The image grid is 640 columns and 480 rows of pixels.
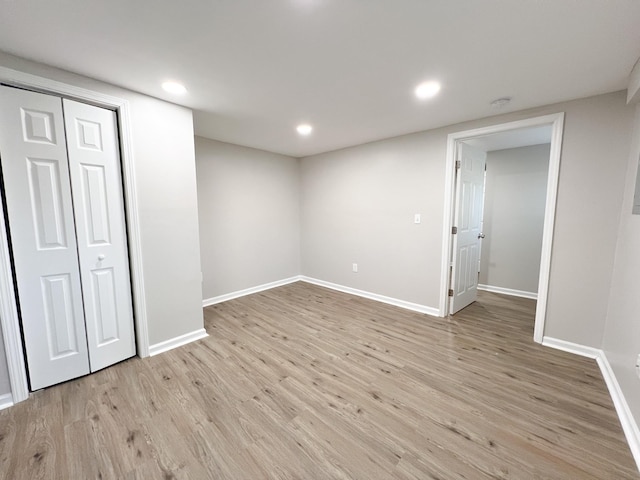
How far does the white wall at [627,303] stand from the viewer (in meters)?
1.57

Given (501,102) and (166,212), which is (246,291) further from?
(501,102)

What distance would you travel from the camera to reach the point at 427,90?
210cm

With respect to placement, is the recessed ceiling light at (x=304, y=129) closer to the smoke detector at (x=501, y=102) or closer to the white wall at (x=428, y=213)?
the white wall at (x=428, y=213)

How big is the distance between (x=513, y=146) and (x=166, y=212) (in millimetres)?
4752

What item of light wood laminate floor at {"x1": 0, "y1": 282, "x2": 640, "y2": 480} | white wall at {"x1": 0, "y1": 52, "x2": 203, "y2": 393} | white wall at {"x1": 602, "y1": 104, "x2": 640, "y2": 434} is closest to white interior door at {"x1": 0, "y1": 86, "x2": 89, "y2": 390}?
light wood laminate floor at {"x1": 0, "y1": 282, "x2": 640, "y2": 480}

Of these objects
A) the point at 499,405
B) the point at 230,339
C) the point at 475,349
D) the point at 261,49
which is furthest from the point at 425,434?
the point at 261,49

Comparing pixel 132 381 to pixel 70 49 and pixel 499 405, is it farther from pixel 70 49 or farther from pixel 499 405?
pixel 499 405

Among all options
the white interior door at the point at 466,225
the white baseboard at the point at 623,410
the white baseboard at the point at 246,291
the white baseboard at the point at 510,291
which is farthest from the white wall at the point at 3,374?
the white baseboard at the point at 510,291

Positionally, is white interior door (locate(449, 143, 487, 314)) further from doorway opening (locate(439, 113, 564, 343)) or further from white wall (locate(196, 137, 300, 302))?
white wall (locate(196, 137, 300, 302))

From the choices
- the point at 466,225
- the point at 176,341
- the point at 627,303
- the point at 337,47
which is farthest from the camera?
the point at 466,225

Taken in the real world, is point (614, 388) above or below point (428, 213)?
below

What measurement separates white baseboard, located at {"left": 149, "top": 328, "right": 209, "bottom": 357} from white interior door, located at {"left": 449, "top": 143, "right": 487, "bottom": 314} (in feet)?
9.64

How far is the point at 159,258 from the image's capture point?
235 centimetres

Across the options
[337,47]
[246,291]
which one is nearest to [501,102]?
[337,47]
